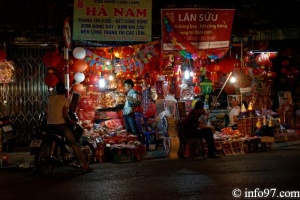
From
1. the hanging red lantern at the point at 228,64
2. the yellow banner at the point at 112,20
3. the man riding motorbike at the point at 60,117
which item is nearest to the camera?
the man riding motorbike at the point at 60,117

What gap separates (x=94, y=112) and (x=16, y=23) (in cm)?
384

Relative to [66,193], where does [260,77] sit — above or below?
above

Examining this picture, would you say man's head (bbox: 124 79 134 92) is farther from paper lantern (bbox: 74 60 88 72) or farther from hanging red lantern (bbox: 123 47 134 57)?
paper lantern (bbox: 74 60 88 72)

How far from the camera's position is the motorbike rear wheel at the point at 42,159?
9469 mm

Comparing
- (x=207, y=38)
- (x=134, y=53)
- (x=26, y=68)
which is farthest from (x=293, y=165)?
(x=26, y=68)

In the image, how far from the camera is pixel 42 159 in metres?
9.55

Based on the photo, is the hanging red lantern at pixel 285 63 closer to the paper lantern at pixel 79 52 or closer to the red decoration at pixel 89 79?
the red decoration at pixel 89 79

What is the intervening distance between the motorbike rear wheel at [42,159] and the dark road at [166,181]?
0.62 feet

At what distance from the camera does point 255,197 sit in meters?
6.90

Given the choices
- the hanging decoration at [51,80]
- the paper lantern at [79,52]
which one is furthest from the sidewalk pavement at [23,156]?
the paper lantern at [79,52]

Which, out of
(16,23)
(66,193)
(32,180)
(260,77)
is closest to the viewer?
(66,193)

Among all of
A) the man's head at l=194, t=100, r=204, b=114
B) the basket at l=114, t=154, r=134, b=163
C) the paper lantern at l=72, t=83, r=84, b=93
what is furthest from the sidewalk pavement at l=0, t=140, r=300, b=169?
the paper lantern at l=72, t=83, r=84, b=93

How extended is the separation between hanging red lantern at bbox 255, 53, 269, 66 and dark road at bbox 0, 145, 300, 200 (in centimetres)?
637

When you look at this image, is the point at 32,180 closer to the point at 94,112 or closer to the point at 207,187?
the point at 207,187
